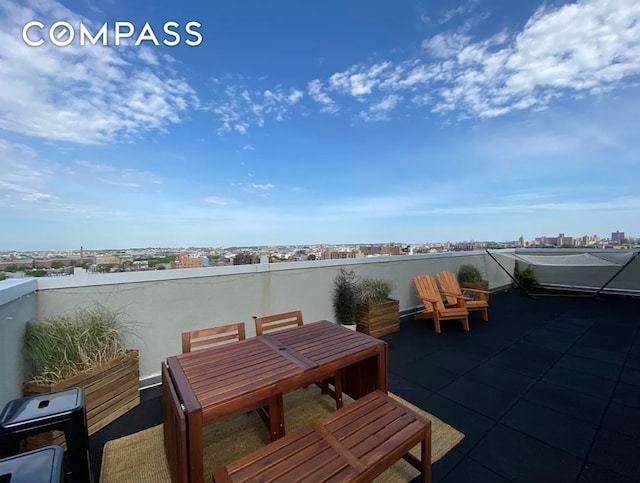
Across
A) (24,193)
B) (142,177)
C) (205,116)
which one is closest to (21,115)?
(24,193)

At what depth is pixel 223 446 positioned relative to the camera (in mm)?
2033

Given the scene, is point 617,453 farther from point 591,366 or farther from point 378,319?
point 378,319

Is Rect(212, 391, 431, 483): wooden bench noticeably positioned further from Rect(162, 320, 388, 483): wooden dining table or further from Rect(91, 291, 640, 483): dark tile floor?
Rect(91, 291, 640, 483): dark tile floor

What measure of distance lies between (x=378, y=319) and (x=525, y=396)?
1927mm

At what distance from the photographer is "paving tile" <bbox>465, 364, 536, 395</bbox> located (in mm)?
2703

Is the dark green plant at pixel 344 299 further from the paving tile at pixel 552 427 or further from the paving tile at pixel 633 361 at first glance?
the paving tile at pixel 633 361

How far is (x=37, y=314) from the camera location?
2406 mm

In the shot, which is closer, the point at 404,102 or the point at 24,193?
the point at 24,193

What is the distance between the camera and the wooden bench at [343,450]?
122cm

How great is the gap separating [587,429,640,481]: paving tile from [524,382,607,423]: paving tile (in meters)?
0.20

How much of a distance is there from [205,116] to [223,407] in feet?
18.4

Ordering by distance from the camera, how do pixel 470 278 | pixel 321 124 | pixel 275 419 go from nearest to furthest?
pixel 275 419, pixel 470 278, pixel 321 124

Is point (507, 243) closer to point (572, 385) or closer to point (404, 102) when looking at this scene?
point (404, 102)

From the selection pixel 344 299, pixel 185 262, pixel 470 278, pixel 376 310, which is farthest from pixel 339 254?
pixel 470 278
